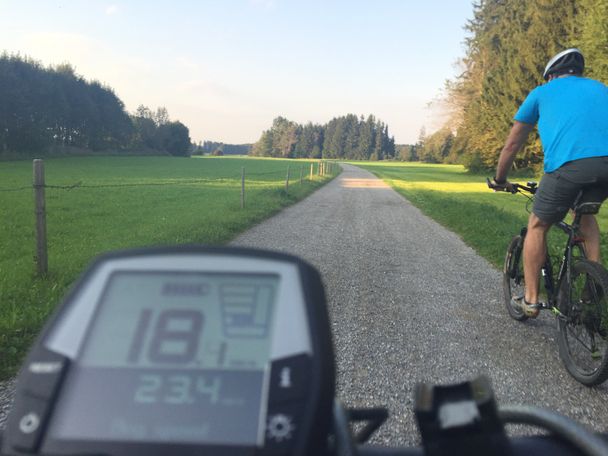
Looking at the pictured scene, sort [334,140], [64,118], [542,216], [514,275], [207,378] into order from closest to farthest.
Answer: [207,378]
[542,216]
[514,275]
[64,118]
[334,140]

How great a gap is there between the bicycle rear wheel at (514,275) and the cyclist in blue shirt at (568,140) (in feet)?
2.60

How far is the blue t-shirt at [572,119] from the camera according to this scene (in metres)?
3.15

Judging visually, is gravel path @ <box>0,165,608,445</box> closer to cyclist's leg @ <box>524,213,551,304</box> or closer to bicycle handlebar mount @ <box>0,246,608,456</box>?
cyclist's leg @ <box>524,213,551,304</box>

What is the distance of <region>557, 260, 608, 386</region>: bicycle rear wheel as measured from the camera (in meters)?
3.04

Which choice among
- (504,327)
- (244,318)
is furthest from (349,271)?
(244,318)


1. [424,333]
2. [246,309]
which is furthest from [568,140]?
[246,309]

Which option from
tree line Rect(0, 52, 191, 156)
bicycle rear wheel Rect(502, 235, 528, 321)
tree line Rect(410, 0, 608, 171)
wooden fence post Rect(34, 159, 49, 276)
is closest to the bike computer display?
bicycle rear wheel Rect(502, 235, 528, 321)

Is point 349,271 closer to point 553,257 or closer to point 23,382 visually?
point 553,257

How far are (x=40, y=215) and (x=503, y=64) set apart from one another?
39.1 metres

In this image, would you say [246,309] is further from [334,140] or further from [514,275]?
[334,140]

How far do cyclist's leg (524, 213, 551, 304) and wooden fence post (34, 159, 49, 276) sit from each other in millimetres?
4931

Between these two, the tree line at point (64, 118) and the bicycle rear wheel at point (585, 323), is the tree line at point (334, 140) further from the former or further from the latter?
the bicycle rear wheel at point (585, 323)

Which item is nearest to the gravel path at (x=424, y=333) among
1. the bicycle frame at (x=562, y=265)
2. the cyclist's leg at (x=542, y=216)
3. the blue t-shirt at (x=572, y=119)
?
the bicycle frame at (x=562, y=265)

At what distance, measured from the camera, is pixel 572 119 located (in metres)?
3.20
